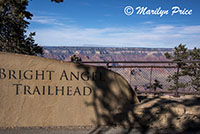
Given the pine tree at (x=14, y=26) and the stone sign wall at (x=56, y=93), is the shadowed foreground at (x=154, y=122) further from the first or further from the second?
the pine tree at (x=14, y=26)

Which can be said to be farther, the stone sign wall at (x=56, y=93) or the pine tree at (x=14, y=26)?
the pine tree at (x=14, y=26)

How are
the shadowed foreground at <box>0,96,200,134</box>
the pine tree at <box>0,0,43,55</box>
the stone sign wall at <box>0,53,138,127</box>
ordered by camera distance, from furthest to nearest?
the pine tree at <box>0,0,43,55</box>, the stone sign wall at <box>0,53,138,127</box>, the shadowed foreground at <box>0,96,200,134</box>

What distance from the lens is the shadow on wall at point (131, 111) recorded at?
387 centimetres

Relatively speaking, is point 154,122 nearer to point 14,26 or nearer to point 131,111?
point 131,111

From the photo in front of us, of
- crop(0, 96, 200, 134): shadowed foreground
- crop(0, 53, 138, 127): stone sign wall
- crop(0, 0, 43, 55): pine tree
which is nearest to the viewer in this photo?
crop(0, 96, 200, 134): shadowed foreground

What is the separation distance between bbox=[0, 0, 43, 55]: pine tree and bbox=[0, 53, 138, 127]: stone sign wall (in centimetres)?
536

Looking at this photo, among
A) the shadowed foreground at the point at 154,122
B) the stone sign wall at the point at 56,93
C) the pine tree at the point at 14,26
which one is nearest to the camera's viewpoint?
the shadowed foreground at the point at 154,122

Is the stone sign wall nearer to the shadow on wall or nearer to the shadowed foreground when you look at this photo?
the shadow on wall

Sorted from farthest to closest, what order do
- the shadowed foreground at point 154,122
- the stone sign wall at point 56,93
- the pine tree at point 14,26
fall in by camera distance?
the pine tree at point 14,26 < the stone sign wall at point 56,93 < the shadowed foreground at point 154,122

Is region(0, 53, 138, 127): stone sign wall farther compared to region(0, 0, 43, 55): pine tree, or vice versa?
region(0, 0, 43, 55): pine tree

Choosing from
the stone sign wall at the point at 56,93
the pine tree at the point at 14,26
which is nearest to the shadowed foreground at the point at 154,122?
the stone sign wall at the point at 56,93

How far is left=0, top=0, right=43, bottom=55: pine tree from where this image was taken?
30.5 feet

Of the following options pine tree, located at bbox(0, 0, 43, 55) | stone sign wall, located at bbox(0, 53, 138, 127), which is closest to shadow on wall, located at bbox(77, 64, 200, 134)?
stone sign wall, located at bbox(0, 53, 138, 127)

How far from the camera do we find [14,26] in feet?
32.2
